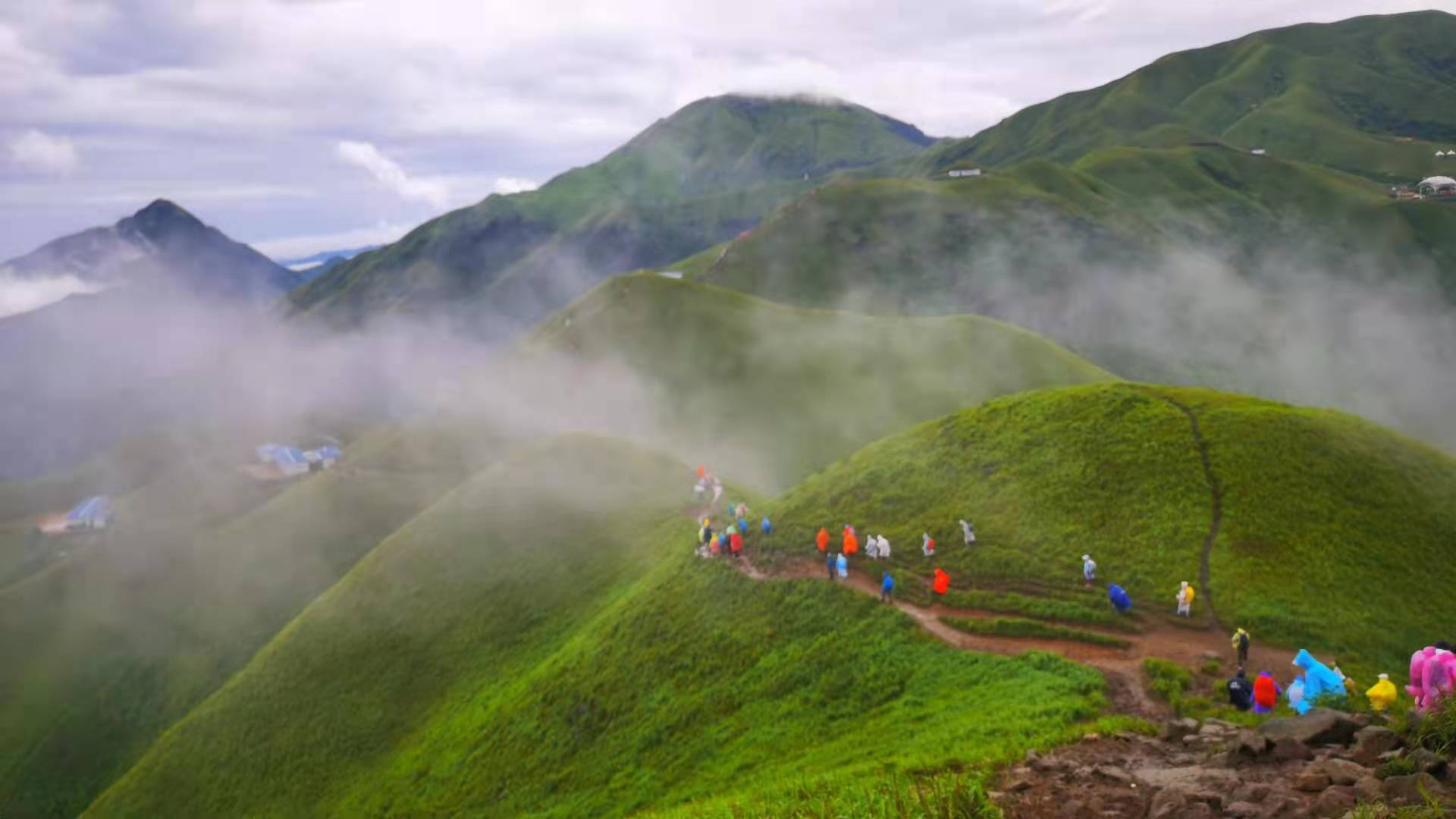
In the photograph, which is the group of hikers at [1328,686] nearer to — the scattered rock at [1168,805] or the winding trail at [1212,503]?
the winding trail at [1212,503]

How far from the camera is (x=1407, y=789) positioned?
44.4 ft

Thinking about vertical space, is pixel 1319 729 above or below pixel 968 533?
above

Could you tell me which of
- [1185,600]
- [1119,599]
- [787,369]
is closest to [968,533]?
[1119,599]

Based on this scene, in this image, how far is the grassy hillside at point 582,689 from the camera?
27.4 metres

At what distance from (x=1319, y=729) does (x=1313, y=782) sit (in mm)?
3084

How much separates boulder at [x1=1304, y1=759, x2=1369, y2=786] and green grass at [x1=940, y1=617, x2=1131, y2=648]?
14.8 meters

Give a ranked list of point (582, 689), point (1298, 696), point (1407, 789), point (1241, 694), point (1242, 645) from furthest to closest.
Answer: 1. point (582, 689)
2. point (1242, 645)
3. point (1241, 694)
4. point (1298, 696)
5. point (1407, 789)

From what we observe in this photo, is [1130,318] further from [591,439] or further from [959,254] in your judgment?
[591,439]

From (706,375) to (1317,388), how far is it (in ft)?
409

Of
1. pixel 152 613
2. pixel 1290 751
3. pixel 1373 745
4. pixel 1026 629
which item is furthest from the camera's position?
pixel 152 613

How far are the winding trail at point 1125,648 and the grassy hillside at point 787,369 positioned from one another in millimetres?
50145

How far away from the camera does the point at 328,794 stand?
46.9 meters

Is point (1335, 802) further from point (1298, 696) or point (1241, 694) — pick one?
point (1241, 694)

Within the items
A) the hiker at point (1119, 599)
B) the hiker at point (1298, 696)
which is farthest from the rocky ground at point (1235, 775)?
the hiker at point (1119, 599)
